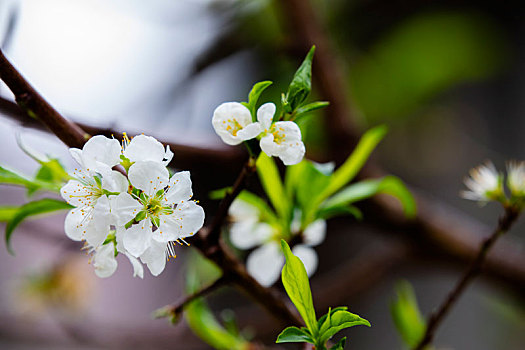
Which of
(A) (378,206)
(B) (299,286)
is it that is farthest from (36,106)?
(A) (378,206)

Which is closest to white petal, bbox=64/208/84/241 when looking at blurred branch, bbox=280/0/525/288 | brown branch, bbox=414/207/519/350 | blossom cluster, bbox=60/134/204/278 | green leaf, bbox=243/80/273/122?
blossom cluster, bbox=60/134/204/278

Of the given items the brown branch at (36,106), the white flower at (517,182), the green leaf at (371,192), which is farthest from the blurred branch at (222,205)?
the white flower at (517,182)

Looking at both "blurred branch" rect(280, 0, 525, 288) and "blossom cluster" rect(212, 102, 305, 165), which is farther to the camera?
"blurred branch" rect(280, 0, 525, 288)

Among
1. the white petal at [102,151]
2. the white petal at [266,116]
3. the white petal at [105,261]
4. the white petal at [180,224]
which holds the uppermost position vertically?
the white petal at [102,151]

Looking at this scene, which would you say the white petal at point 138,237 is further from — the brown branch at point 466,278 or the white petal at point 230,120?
the brown branch at point 466,278

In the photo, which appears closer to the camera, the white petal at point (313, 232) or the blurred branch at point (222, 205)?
the blurred branch at point (222, 205)

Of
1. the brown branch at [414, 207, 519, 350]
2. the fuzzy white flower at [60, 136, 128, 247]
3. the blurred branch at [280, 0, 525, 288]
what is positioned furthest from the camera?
the blurred branch at [280, 0, 525, 288]

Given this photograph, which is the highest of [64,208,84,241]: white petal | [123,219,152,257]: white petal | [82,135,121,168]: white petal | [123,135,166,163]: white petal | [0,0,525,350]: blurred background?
[82,135,121,168]: white petal

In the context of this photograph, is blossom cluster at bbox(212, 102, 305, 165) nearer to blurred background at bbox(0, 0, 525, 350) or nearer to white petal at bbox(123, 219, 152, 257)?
white petal at bbox(123, 219, 152, 257)

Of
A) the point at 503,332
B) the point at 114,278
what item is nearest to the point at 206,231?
the point at 503,332
